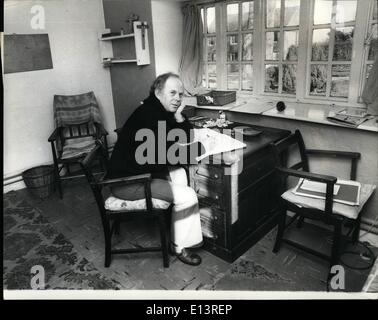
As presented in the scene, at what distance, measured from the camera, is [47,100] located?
4098 mm

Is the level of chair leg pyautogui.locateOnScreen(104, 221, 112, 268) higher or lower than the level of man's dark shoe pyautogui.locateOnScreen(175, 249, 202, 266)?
higher

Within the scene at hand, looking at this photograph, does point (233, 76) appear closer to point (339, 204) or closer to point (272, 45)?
point (272, 45)

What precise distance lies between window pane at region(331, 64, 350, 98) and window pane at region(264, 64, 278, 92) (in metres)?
0.58

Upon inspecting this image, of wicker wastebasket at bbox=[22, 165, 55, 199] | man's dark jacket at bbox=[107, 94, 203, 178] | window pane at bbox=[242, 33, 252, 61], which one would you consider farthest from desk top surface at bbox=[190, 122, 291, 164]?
wicker wastebasket at bbox=[22, 165, 55, 199]

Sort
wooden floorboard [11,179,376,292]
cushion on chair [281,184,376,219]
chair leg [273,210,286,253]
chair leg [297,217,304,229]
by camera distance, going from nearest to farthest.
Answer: cushion on chair [281,184,376,219] → wooden floorboard [11,179,376,292] → chair leg [273,210,286,253] → chair leg [297,217,304,229]

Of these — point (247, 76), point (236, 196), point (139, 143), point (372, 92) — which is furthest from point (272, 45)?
point (139, 143)

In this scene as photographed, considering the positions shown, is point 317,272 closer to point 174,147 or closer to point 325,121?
point 325,121

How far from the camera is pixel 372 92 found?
2.60 metres

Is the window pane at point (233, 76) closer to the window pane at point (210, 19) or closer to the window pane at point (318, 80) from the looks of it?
the window pane at point (210, 19)

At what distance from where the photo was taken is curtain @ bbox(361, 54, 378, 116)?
2.52 metres

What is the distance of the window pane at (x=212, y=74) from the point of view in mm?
3883

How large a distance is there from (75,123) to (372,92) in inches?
128

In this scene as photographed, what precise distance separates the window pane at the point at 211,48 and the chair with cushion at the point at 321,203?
5.14 feet

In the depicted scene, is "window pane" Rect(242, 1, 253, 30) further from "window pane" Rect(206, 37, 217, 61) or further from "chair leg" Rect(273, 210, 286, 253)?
"chair leg" Rect(273, 210, 286, 253)
